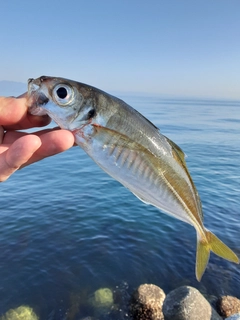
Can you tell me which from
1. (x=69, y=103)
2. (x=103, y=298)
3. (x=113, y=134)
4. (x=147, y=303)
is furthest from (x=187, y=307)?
(x=69, y=103)

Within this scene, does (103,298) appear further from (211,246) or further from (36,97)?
(36,97)

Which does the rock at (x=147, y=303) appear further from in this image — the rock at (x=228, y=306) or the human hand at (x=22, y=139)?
the human hand at (x=22, y=139)

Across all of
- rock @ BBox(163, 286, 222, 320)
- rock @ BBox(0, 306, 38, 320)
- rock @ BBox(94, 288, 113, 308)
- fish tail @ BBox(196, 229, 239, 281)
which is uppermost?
fish tail @ BBox(196, 229, 239, 281)

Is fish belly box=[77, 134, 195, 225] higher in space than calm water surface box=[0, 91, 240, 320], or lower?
higher

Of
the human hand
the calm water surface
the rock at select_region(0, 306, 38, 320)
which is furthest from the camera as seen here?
the calm water surface

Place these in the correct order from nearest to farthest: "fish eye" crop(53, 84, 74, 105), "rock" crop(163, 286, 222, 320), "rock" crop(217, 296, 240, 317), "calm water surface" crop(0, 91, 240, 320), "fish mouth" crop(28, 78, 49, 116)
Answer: "fish eye" crop(53, 84, 74, 105), "fish mouth" crop(28, 78, 49, 116), "rock" crop(163, 286, 222, 320), "rock" crop(217, 296, 240, 317), "calm water surface" crop(0, 91, 240, 320)

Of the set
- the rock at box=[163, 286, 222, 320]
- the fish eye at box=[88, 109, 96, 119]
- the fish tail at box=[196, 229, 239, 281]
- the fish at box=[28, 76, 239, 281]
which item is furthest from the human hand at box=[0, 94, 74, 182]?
the rock at box=[163, 286, 222, 320]

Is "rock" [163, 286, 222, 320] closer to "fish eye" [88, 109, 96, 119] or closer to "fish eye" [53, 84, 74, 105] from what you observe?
"fish eye" [88, 109, 96, 119]

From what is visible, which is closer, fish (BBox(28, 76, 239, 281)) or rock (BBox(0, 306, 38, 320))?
fish (BBox(28, 76, 239, 281))
